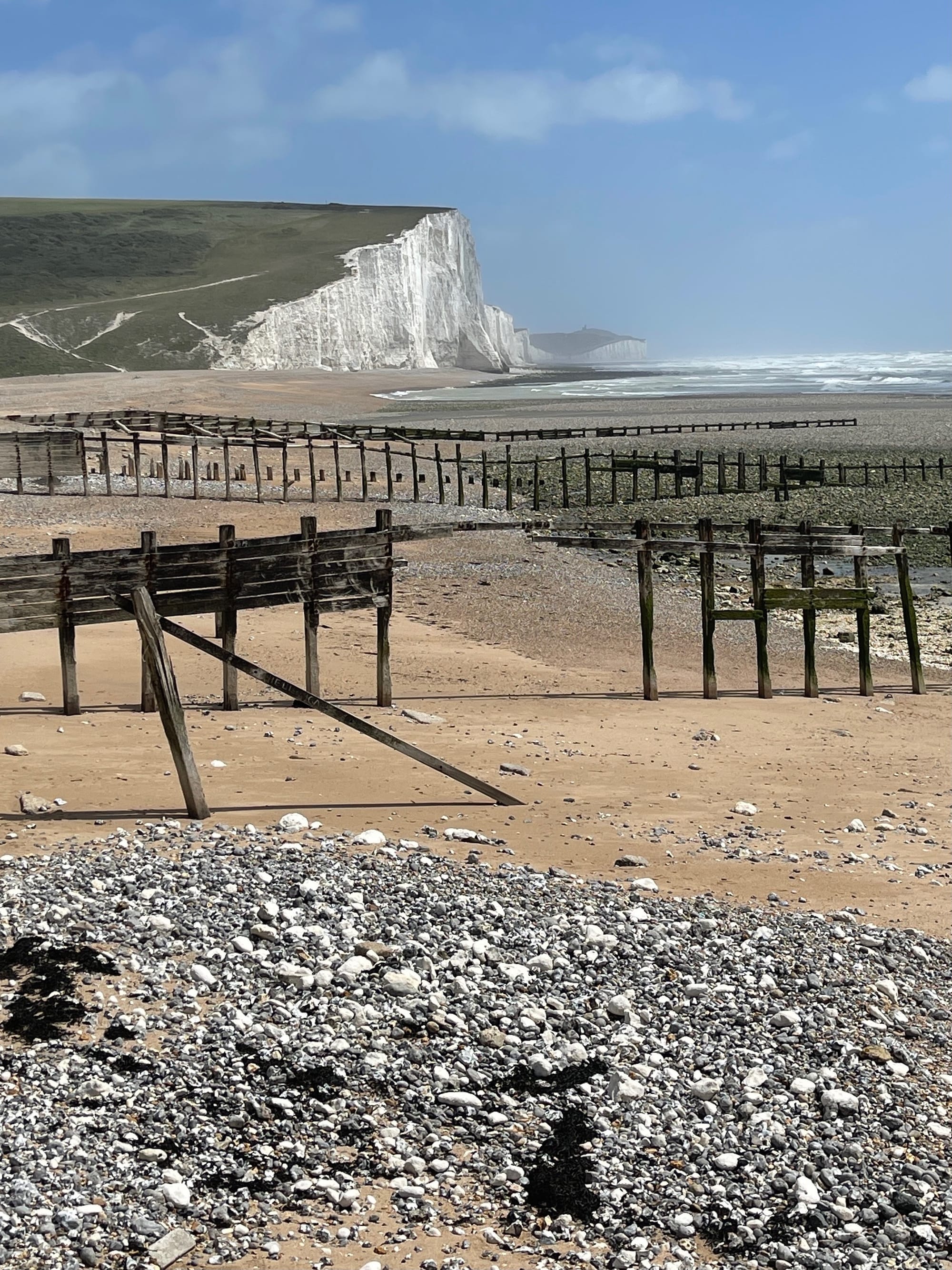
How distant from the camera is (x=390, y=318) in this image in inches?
5310

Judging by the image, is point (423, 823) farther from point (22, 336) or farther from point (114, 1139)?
point (22, 336)

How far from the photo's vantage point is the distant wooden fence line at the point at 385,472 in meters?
35.2

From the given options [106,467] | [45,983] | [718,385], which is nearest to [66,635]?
[45,983]

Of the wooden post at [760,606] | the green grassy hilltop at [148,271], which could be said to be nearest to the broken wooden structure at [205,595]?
the wooden post at [760,606]

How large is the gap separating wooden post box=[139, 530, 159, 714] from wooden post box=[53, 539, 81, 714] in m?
0.65

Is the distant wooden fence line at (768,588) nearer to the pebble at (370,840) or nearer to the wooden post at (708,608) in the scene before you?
the wooden post at (708,608)

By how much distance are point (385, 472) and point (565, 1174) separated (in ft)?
139

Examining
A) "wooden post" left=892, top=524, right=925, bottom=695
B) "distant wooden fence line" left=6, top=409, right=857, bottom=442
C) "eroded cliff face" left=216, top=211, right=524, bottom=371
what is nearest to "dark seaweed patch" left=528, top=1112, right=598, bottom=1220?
"wooden post" left=892, top=524, right=925, bottom=695

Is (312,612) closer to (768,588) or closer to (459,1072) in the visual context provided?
(768,588)

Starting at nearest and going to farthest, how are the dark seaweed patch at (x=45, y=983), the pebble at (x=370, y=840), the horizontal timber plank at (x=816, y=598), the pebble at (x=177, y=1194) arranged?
1. the pebble at (x=177, y=1194)
2. the dark seaweed patch at (x=45, y=983)
3. the pebble at (x=370, y=840)
4. the horizontal timber plank at (x=816, y=598)

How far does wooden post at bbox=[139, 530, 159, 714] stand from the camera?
11.9 m

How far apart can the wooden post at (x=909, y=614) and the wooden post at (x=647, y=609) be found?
3673mm

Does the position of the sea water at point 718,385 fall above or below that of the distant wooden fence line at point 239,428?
above

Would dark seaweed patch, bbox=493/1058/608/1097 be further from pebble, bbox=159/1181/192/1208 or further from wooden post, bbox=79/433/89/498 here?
wooden post, bbox=79/433/89/498
